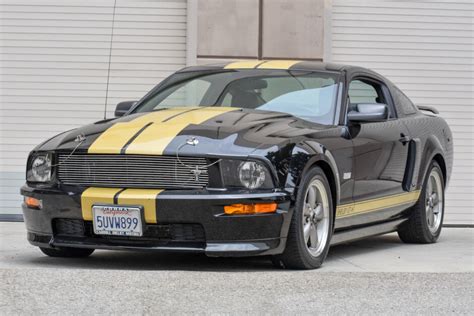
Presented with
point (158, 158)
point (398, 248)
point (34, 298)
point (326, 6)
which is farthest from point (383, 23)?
point (34, 298)

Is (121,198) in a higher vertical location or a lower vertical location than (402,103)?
lower

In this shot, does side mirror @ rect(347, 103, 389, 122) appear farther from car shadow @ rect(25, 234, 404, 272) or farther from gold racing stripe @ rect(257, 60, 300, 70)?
car shadow @ rect(25, 234, 404, 272)

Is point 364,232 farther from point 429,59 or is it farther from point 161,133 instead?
point 429,59

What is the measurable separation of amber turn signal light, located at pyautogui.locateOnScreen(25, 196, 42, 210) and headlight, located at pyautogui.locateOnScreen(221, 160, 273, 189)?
1242 mm

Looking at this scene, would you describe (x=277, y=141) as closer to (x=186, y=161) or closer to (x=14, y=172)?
(x=186, y=161)

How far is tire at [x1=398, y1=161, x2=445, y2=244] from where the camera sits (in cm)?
952

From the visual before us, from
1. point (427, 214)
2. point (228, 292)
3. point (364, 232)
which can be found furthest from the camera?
point (427, 214)

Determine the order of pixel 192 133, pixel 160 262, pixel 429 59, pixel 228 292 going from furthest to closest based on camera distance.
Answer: pixel 429 59 < pixel 160 262 < pixel 192 133 < pixel 228 292

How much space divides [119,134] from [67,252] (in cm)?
96

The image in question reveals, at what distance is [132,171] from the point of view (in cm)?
704

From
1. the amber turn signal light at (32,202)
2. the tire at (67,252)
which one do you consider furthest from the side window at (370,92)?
the amber turn signal light at (32,202)

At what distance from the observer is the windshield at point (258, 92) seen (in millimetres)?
8078

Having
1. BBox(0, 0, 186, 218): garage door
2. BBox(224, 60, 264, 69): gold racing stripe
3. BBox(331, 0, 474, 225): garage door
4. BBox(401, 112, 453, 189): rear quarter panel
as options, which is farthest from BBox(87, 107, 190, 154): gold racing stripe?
BBox(331, 0, 474, 225): garage door

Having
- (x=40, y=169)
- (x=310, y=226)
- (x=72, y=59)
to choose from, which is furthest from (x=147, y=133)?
(x=72, y=59)
